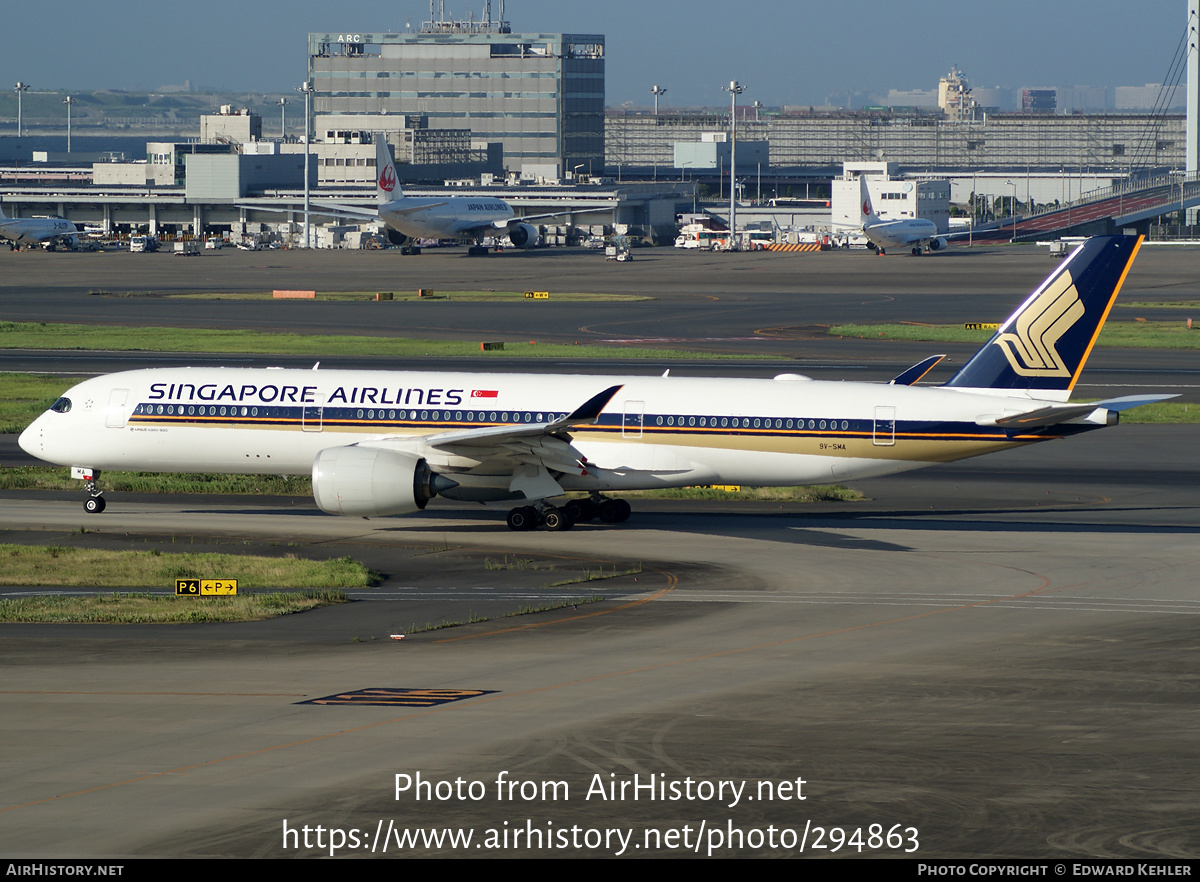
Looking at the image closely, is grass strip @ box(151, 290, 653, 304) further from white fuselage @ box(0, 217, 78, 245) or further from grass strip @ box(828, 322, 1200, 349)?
white fuselage @ box(0, 217, 78, 245)

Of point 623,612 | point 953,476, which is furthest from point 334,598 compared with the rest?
point 953,476

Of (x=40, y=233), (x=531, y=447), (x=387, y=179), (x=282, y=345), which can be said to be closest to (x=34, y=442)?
(x=531, y=447)

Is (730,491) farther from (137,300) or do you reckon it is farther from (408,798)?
(137,300)

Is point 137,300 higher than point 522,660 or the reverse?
higher

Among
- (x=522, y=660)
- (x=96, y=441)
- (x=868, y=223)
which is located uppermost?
(x=868, y=223)

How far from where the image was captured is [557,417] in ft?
143

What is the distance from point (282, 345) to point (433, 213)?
97.7m

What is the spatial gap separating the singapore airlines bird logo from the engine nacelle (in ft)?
505

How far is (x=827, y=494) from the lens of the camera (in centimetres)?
5138

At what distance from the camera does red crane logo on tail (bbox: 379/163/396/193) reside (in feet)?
586

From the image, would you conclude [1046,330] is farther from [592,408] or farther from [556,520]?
[556,520]

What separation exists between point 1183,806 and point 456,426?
27.5 meters

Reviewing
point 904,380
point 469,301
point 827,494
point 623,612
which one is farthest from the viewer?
point 469,301

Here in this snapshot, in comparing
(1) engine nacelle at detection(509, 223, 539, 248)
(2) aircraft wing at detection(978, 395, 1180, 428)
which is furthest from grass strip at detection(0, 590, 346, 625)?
(1) engine nacelle at detection(509, 223, 539, 248)
